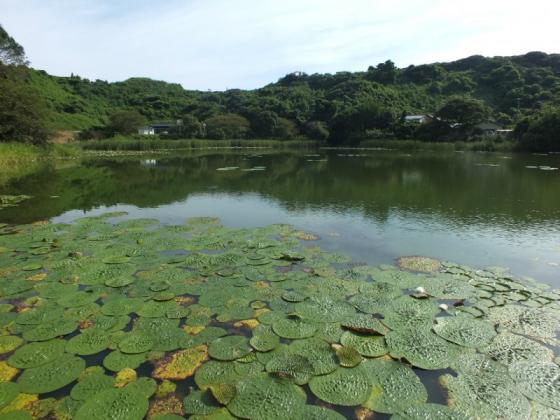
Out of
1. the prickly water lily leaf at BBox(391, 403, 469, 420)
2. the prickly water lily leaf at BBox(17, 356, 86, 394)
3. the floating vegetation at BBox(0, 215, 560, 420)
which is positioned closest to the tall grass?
the floating vegetation at BBox(0, 215, 560, 420)

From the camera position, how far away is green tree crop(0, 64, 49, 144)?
26531 millimetres

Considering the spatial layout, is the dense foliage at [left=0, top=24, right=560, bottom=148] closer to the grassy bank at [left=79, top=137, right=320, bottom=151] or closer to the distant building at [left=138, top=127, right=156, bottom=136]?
the distant building at [left=138, top=127, right=156, bottom=136]

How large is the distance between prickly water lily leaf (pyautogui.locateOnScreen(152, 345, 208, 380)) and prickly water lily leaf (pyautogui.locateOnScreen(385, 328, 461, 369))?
1.96 meters

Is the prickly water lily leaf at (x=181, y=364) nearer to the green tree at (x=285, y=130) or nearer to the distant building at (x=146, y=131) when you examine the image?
the distant building at (x=146, y=131)

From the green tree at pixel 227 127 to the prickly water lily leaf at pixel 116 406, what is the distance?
61.4 meters

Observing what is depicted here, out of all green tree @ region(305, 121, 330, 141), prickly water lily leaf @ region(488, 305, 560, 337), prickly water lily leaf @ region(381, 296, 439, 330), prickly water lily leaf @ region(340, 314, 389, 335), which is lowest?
prickly water lily leaf @ region(488, 305, 560, 337)

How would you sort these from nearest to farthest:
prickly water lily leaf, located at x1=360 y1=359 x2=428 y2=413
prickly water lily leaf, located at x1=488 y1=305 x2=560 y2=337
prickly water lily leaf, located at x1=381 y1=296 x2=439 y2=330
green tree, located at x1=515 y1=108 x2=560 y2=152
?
prickly water lily leaf, located at x1=360 y1=359 x2=428 y2=413 < prickly water lily leaf, located at x1=488 y1=305 x2=560 y2=337 < prickly water lily leaf, located at x1=381 y1=296 x2=439 y2=330 < green tree, located at x1=515 y1=108 x2=560 y2=152

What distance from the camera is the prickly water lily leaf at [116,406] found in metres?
2.98

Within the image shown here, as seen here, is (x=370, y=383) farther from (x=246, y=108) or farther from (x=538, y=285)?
(x=246, y=108)

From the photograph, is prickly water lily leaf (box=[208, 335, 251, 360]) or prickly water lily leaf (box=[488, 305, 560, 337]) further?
prickly water lily leaf (box=[488, 305, 560, 337])

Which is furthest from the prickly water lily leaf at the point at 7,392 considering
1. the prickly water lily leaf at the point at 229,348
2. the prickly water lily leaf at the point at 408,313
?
the prickly water lily leaf at the point at 408,313

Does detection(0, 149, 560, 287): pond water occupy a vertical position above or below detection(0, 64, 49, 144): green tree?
below

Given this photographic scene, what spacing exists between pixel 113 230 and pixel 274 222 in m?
3.86

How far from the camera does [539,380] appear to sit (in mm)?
3434
